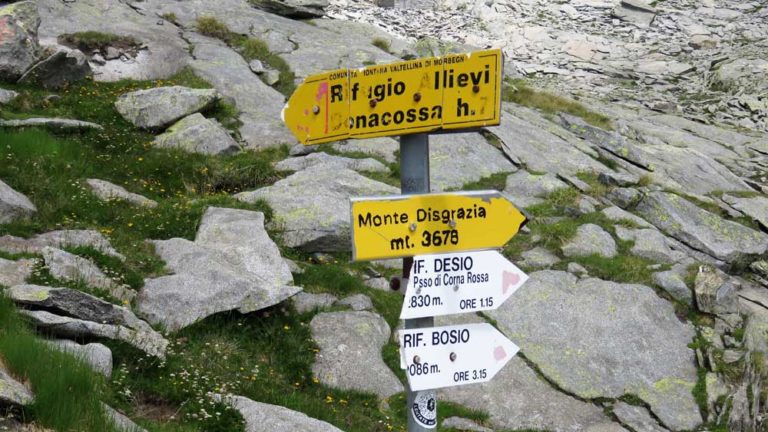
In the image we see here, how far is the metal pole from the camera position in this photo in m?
4.89

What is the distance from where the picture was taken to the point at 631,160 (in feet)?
65.6

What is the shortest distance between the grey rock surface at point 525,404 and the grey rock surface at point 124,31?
12707 mm

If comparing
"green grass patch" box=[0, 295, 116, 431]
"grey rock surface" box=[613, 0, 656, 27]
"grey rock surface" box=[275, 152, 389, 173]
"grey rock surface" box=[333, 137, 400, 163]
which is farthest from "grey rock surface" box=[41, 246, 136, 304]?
"grey rock surface" box=[613, 0, 656, 27]

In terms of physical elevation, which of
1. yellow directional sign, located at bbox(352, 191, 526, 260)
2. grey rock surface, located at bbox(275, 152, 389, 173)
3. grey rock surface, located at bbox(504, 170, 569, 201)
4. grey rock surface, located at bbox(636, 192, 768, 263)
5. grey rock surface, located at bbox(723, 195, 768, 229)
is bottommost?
grey rock surface, located at bbox(723, 195, 768, 229)

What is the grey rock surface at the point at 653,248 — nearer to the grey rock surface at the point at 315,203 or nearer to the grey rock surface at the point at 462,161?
the grey rock surface at the point at 462,161

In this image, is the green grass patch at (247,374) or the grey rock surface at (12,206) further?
the grey rock surface at (12,206)

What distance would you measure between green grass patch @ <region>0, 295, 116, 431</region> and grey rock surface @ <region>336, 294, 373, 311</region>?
488 cm

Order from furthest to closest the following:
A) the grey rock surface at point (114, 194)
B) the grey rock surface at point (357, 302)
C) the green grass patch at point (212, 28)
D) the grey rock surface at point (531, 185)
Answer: the green grass patch at point (212, 28) → the grey rock surface at point (531, 185) → the grey rock surface at point (114, 194) → the grey rock surface at point (357, 302)

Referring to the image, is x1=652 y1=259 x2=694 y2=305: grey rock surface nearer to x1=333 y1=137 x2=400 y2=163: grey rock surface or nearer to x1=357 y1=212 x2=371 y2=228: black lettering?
x1=333 y1=137 x2=400 y2=163: grey rock surface

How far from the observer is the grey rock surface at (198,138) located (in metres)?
14.9

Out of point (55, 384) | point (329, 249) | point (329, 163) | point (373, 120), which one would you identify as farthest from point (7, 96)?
point (373, 120)

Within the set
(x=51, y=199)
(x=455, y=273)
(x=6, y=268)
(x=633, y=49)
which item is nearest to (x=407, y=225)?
(x=455, y=273)

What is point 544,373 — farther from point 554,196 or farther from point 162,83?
point 162,83

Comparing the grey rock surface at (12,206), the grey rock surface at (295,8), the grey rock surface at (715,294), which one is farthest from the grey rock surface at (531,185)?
the grey rock surface at (295,8)
